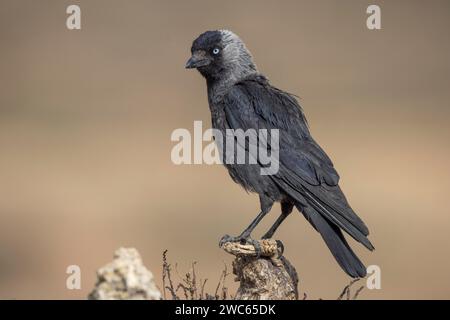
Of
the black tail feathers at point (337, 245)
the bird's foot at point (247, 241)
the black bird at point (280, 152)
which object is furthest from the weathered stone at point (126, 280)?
the black tail feathers at point (337, 245)

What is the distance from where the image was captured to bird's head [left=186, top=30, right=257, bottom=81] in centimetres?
676

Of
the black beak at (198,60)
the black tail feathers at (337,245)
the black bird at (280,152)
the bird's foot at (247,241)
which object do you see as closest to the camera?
the bird's foot at (247,241)

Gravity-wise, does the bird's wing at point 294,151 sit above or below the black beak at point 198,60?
below

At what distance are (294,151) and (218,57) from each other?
104 centimetres

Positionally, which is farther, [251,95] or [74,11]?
[74,11]

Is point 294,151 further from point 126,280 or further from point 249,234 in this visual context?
point 126,280

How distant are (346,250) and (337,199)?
360 millimetres

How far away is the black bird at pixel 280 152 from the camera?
5930 mm

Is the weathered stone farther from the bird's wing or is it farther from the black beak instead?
the black beak

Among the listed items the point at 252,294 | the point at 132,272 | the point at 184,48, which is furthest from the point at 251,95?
the point at 184,48

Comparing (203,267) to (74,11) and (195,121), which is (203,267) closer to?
(195,121)

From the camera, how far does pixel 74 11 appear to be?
16.8 metres

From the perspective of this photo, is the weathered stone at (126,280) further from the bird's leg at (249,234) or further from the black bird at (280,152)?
the black bird at (280,152)

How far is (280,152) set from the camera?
627cm
